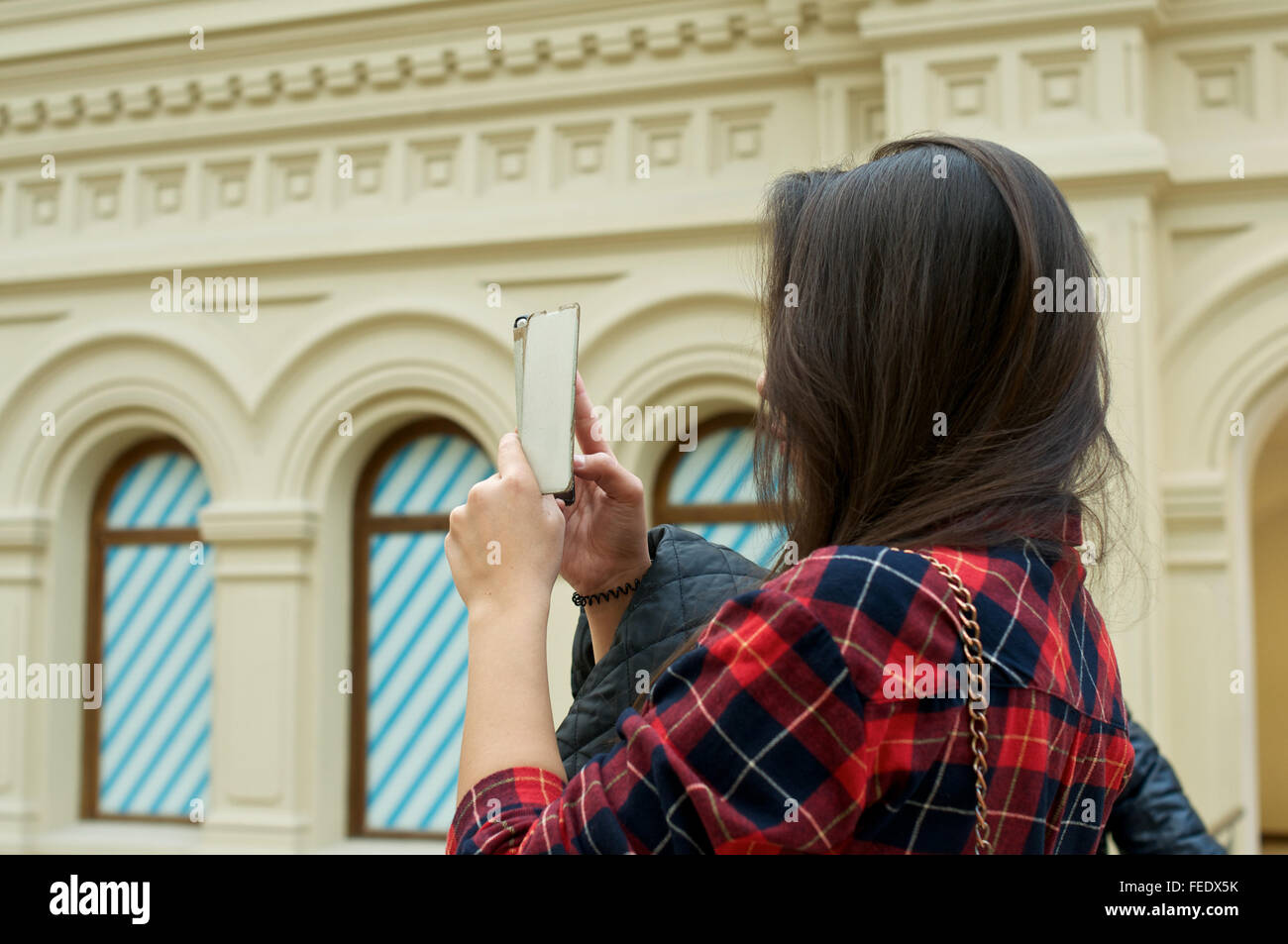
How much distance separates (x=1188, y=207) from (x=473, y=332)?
3.32 m

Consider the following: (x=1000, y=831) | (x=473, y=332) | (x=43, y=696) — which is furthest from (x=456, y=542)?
(x=43, y=696)

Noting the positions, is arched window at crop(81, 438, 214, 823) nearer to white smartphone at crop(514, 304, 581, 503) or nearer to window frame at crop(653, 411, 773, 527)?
window frame at crop(653, 411, 773, 527)

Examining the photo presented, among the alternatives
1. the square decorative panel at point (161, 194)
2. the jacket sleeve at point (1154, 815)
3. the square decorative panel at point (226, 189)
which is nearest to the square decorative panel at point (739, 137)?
the square decorative panel at point (226, 189)

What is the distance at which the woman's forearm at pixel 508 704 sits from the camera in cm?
115

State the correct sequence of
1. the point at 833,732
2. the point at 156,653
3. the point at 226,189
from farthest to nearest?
1. the point at 156,653
2. the point at 226,189
3. the point at 833,732

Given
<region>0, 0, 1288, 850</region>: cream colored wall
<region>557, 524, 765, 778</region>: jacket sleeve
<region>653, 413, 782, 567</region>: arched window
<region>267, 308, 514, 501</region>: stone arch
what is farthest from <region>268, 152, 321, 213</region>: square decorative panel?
<region>557, 524, 765, 778</region>: jacket sleeve

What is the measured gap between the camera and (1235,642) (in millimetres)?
5578

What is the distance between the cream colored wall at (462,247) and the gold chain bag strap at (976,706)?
4630 mm

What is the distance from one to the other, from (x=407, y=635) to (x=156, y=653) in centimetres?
151

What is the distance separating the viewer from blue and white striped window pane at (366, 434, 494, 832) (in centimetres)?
722

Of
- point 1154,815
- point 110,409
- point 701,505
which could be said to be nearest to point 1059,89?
point 701,505

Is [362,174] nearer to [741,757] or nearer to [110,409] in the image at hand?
[110,409]

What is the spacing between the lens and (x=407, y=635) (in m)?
7.29

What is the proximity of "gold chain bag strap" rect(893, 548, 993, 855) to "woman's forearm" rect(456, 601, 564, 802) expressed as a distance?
0.35 metres
